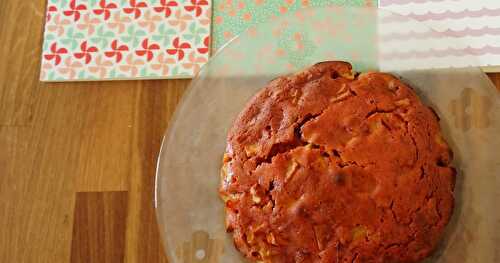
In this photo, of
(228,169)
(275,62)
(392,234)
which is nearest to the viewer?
(392,234)

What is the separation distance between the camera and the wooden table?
132 centimetres

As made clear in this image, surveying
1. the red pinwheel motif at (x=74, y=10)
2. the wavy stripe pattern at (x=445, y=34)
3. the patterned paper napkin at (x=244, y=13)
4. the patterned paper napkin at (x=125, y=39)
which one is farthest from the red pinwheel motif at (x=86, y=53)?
the wavy stripe pattern at (x=445, y=34)

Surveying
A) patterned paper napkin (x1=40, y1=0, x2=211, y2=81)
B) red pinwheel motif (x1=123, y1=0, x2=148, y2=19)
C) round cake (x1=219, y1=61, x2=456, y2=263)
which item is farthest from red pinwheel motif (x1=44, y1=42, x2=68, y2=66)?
round cake (x1=219, y1=61, x2=456, y2=263)

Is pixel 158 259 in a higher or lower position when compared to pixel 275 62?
lower

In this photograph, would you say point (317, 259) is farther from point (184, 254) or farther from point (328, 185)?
point (184, 254)

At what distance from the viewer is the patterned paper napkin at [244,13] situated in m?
1.41

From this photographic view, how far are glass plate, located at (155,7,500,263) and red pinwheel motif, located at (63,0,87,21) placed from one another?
47cm

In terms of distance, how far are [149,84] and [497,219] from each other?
90 cm

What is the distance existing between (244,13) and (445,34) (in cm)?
52

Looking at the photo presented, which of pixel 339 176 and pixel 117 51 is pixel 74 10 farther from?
pixel 339 176

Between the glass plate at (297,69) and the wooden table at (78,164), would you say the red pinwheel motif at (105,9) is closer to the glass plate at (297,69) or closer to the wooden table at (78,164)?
the wooden table at (78,164)

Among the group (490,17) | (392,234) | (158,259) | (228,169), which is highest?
(490,17)

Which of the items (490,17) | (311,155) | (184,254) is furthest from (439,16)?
(184,254)

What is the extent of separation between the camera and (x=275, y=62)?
1274mm
